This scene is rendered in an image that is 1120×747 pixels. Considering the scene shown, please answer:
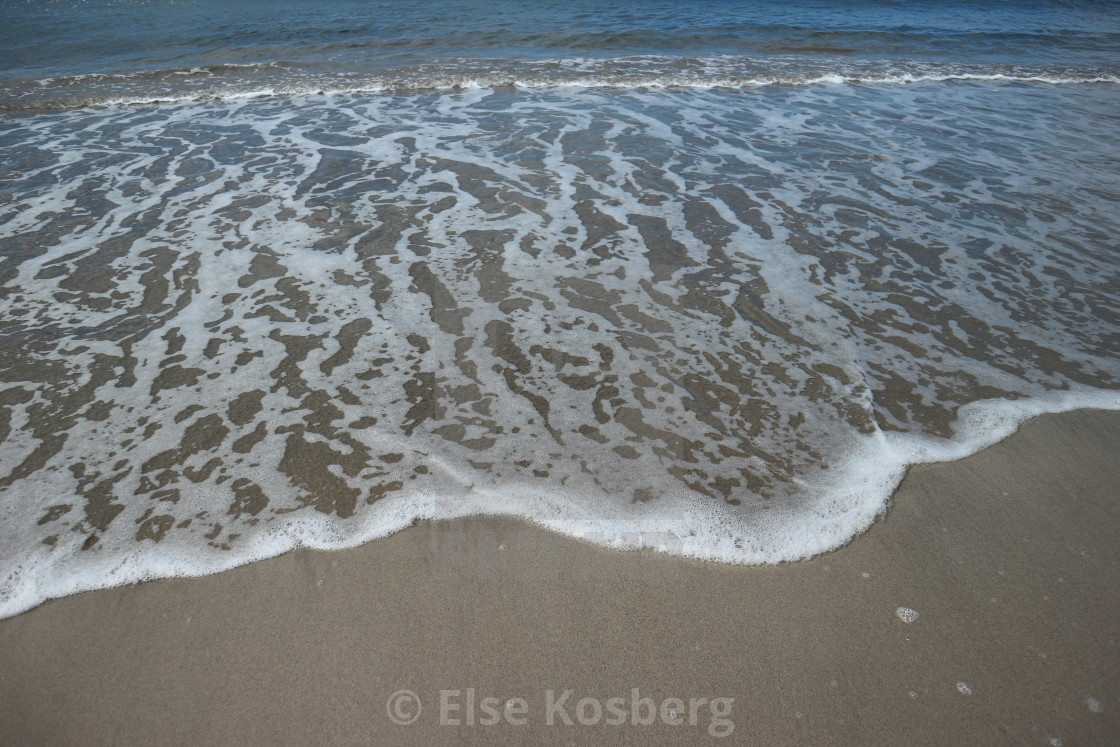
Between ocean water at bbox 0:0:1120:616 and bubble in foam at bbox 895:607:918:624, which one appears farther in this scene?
ocean water at bbox 0:0:1120:616

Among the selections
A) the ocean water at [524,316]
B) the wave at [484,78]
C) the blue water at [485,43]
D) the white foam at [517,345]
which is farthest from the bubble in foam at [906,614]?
the blue water at [485,43]

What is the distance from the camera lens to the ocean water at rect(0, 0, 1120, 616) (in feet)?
8.61

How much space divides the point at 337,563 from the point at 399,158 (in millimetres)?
5504

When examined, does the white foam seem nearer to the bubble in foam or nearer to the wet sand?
the bubble in foam

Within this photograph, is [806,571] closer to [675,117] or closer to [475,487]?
[475,487]

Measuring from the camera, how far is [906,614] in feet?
7.17

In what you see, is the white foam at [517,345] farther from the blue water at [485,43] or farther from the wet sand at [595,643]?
the blue water at [485,43]

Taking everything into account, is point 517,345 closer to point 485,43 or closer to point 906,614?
point 906,614

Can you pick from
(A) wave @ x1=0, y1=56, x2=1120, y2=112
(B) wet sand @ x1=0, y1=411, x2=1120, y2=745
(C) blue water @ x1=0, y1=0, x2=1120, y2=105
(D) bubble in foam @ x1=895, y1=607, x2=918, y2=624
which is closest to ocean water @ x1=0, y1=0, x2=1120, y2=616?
(B) wet sand @ x1=0, y1=411, x2=1120, y2=745

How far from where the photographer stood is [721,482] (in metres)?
2.71

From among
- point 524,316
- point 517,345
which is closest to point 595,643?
point 517,345

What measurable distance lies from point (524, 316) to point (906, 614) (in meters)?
2.60

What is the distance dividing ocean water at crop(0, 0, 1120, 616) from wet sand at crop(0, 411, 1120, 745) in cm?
17

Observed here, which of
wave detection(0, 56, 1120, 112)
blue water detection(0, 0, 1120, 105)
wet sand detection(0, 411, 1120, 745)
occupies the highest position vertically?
blue water detection(0, 0, 1120, 105)
